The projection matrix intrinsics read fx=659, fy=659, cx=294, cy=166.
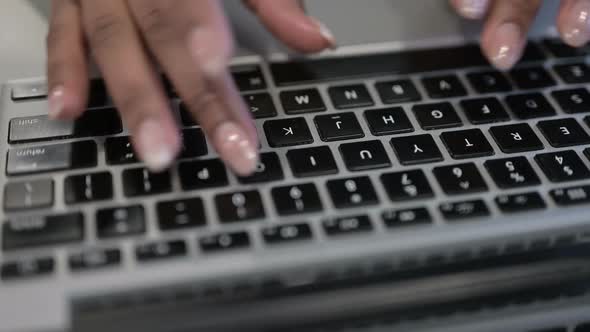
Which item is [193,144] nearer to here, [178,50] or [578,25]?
[178,50]

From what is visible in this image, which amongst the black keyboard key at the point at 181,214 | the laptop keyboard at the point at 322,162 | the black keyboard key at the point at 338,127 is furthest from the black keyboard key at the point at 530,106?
the black keyboard key at the point at 181,214

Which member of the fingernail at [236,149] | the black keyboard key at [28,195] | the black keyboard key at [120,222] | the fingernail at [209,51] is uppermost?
the fingernail at [209,51]

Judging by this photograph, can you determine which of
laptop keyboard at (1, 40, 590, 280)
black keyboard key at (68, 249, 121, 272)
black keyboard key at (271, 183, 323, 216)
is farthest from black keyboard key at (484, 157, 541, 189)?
black keyboard key at (68, 249, 121, 272)

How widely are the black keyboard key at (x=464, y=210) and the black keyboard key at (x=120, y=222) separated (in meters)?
0.15

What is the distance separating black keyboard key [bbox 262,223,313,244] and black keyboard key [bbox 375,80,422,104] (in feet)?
0.40

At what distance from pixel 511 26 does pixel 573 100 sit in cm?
6

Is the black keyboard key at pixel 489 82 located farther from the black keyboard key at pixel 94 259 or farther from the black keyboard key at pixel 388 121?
the black keyboard key at pixel 94 259

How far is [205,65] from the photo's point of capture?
1.06 feet

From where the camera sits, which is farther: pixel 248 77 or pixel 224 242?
pixel 248 77

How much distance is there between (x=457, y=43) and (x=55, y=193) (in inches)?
11.5

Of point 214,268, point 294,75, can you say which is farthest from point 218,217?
point 294,75

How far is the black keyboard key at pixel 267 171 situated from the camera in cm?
35

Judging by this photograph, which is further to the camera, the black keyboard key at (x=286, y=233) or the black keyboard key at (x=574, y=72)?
the black keyboard key at (x=574, y=72)

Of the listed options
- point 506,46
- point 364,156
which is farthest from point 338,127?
point 506,46
